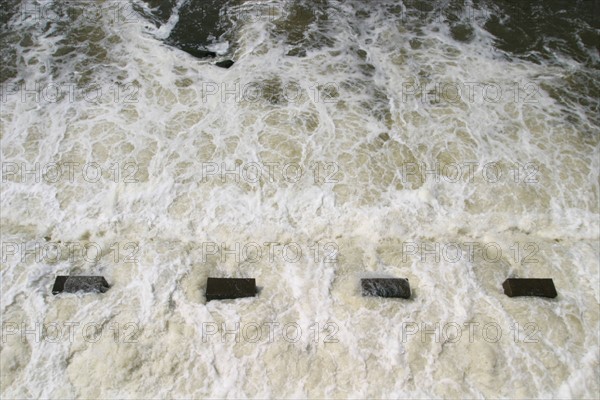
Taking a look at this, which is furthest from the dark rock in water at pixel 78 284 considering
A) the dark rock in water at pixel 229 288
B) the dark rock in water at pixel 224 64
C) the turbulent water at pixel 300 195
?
the dark rock in water at pixel 224 64

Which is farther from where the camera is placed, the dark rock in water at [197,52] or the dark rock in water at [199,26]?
the dark rock in water at [199,26]

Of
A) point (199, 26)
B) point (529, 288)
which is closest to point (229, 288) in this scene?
point (529, 288)

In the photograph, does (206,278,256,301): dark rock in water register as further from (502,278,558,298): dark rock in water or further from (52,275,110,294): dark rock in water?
(502,278,558,298): dark rock in water

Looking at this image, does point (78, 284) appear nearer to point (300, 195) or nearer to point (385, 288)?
point (300, 195)

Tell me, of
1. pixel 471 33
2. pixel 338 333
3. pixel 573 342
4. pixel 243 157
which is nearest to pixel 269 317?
pixel 338 333

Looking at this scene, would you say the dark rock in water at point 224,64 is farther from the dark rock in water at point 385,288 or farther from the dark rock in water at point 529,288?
the dark rock in water at point 529,288

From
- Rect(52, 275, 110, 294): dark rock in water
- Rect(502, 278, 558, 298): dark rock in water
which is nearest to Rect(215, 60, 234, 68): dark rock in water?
Rect(52, 275, 110, 294): dark rock in water
